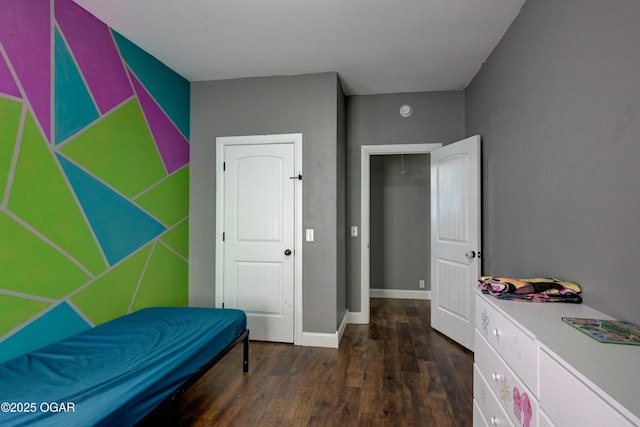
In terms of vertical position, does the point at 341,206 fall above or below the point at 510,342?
above

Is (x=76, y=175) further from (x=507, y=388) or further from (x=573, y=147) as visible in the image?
(x=573, y=147)

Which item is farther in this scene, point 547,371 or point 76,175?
point 76,175

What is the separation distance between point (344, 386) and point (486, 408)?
109cm

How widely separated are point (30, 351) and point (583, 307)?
293cm

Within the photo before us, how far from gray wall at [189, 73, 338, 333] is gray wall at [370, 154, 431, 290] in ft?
7.17

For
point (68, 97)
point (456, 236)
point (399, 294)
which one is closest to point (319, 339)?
point (456, 236)

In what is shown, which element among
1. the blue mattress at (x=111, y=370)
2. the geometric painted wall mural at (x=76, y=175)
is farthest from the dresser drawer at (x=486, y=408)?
the geometric painted wall mural at (x=76, y=175)

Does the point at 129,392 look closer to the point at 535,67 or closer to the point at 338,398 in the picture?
the point at 338,398

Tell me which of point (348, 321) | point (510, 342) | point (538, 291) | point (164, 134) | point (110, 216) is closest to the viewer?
point (510, 342)

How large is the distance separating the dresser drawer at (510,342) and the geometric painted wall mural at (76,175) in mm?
2496

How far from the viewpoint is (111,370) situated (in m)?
1.58

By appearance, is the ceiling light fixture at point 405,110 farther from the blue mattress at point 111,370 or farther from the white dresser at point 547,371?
the blue mattress at point 111,370

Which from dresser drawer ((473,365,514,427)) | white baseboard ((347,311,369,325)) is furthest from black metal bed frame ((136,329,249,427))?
white baseboard ((347,311,369,325))

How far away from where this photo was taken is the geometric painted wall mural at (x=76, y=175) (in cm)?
182
